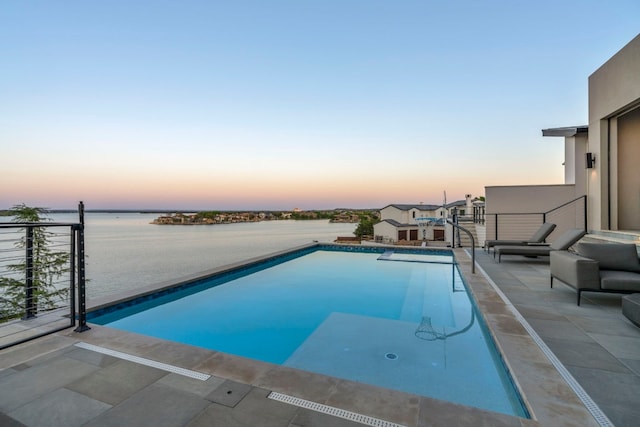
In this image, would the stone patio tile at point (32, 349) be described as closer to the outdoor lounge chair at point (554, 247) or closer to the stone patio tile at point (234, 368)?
the stone patio tile at point (234, 368)

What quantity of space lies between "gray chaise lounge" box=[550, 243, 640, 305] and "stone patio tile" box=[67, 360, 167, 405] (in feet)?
13.8

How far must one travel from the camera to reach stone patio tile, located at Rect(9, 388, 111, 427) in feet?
5.20

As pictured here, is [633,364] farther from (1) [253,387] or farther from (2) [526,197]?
(2) [526,197]

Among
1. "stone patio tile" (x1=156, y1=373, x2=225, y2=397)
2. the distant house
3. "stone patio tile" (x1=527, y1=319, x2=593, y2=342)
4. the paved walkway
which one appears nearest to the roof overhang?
the paved walkway

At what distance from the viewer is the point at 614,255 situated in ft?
11.5

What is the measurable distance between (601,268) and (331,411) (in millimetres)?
3904

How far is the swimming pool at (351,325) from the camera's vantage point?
235cm

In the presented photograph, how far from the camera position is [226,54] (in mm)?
8367

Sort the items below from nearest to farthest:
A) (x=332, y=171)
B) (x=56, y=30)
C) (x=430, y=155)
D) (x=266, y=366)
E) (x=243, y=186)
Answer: (x=266, y=366), (x=56, y=30), (x=430, y=155), (x=332, y=171), (x=243, y=186)

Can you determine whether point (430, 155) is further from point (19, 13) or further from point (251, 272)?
point (19, 13)

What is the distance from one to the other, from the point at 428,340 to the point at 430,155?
36.6 feet

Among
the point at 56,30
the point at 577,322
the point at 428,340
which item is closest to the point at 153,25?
the point at 56,30

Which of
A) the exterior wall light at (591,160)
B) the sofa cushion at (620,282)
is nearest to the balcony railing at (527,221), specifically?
the exterior wall light at (591,160)

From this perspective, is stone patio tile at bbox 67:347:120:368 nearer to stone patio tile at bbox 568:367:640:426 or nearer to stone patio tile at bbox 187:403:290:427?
stone patio tile at bbox 187:403:290:427
